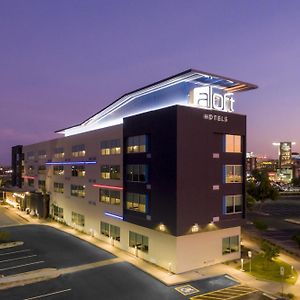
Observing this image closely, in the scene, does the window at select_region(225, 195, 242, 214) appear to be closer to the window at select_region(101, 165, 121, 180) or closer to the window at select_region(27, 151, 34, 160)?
the window at select_region(101, 165, 121, 180)

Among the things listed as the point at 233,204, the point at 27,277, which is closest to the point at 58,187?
the point at 27,277

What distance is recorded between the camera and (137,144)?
39750 millimetres

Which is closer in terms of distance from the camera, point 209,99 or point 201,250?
point 201,250

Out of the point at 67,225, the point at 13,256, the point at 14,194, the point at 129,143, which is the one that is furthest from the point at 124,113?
the point at 14,194

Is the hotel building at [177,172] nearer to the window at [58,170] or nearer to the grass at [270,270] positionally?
the grass at [270,270]

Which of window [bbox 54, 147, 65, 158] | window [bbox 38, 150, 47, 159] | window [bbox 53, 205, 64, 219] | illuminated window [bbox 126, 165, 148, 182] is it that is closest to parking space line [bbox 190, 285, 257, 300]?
illuminated window [bbox 126, 165, 148, 182]

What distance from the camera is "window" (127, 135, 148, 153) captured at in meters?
38.2

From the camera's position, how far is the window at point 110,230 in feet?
144

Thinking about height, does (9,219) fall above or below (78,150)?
below

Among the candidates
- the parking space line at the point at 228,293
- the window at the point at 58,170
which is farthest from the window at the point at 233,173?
the window at the point at 58,170

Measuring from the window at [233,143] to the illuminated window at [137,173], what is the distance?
9.74m

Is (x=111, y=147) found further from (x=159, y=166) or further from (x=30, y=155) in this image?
(x=30, y=155)

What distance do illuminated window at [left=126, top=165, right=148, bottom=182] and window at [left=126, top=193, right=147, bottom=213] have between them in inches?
74.6

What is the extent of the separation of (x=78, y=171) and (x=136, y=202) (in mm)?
19778
